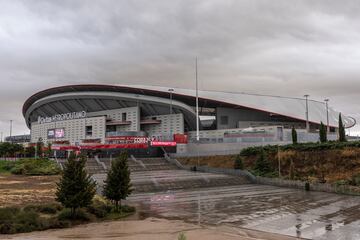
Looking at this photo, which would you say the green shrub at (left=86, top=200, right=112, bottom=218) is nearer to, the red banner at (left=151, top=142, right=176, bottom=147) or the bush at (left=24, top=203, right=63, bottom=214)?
the bush at (left=24, top=203, right=63, bottom=214)

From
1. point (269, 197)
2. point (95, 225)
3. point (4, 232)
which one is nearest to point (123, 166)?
point (95, 225)

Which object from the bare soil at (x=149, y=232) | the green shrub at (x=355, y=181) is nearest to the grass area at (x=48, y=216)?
the bare soil at (x=149, y=232)

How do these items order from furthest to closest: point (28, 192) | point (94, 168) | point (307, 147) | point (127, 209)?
point (94, 168), point (307, 147), point (28, 192), point (127, 209)

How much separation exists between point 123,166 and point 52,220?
5707mm

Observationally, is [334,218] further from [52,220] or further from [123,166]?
[52,220]

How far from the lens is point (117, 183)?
75.6 feet

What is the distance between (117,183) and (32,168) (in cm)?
2556

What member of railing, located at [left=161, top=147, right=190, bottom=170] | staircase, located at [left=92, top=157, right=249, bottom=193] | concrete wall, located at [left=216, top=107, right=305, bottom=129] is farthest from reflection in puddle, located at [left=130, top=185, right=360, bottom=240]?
concrete wall, located at [left=216, top=107, right=305, bottom=129]

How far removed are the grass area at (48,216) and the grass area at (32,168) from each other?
21.7m

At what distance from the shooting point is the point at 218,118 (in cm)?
8456

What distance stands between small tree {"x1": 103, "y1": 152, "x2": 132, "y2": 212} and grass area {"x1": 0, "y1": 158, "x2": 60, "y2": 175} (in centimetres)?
2270

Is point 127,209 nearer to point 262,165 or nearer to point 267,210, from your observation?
point 267,210

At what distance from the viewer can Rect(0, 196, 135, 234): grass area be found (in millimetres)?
17784

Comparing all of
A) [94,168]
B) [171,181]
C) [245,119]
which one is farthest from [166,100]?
[171,181]
